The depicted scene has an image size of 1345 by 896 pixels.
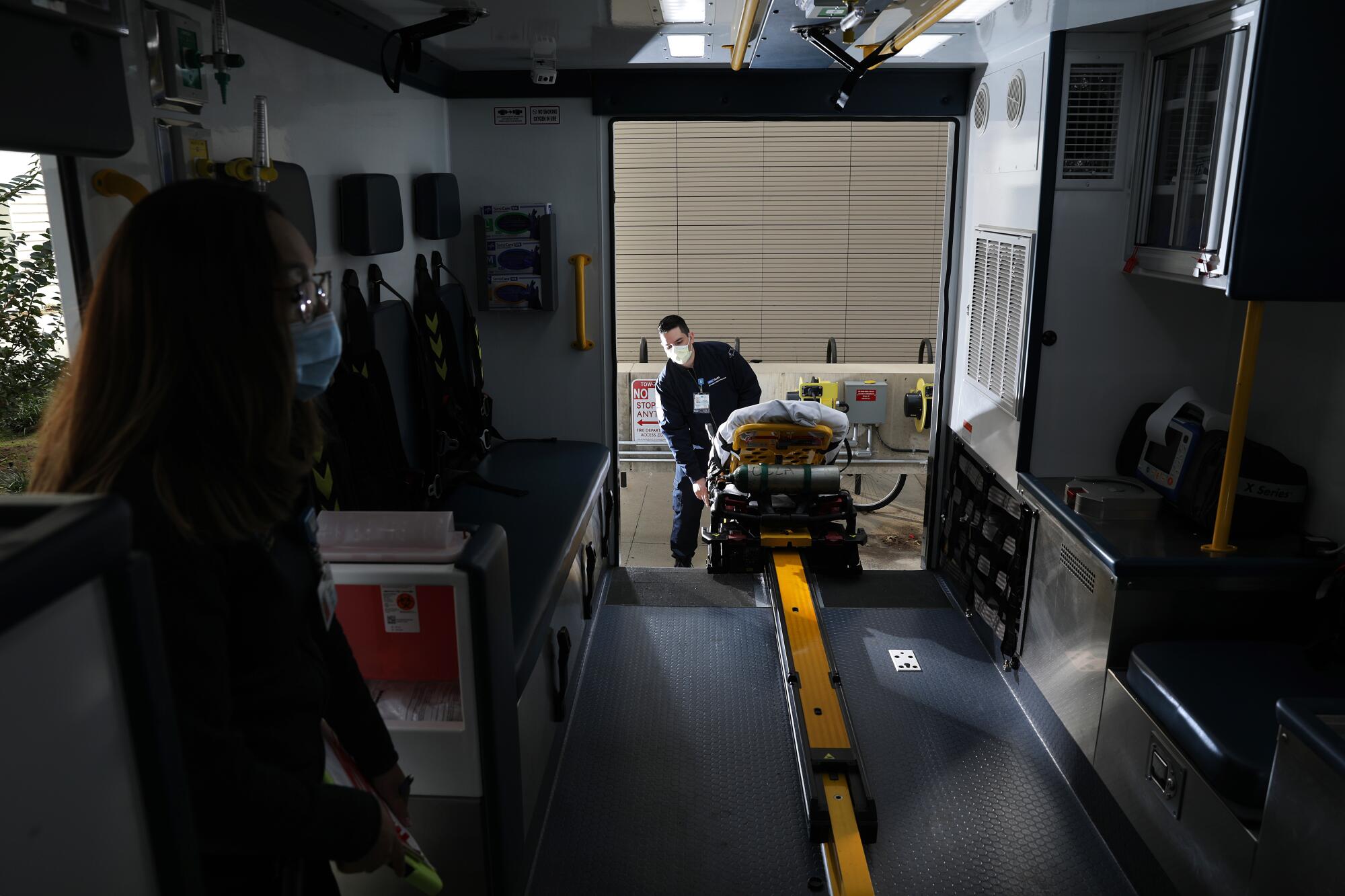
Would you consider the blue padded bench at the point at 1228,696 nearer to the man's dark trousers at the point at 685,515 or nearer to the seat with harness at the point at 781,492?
the seat with harness at the point at 781,492

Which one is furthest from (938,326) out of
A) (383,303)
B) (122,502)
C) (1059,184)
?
(122,502)

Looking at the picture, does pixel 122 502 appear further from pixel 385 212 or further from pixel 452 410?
pixel 452 410

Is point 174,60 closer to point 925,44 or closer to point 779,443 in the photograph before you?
point 925,44

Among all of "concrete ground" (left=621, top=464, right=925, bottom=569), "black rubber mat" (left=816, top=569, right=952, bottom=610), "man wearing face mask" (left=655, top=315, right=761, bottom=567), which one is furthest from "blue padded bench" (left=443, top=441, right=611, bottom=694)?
"concrete ground" (left=621, top=464, right=925, bottom=569)

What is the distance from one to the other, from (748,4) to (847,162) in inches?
359

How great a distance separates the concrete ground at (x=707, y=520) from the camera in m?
8.45

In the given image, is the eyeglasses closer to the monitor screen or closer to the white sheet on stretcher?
the monitor screen

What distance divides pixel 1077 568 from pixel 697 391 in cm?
358

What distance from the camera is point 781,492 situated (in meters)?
5.29

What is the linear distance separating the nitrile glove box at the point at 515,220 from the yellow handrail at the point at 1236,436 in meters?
3.49

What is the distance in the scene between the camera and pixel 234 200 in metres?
1.36

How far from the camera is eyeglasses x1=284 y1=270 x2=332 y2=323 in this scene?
4.83 ft

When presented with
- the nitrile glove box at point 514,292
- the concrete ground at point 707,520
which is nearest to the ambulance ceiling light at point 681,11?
the nitrile glove box at point 514,292

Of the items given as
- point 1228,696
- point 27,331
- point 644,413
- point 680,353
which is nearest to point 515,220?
point 680,353
